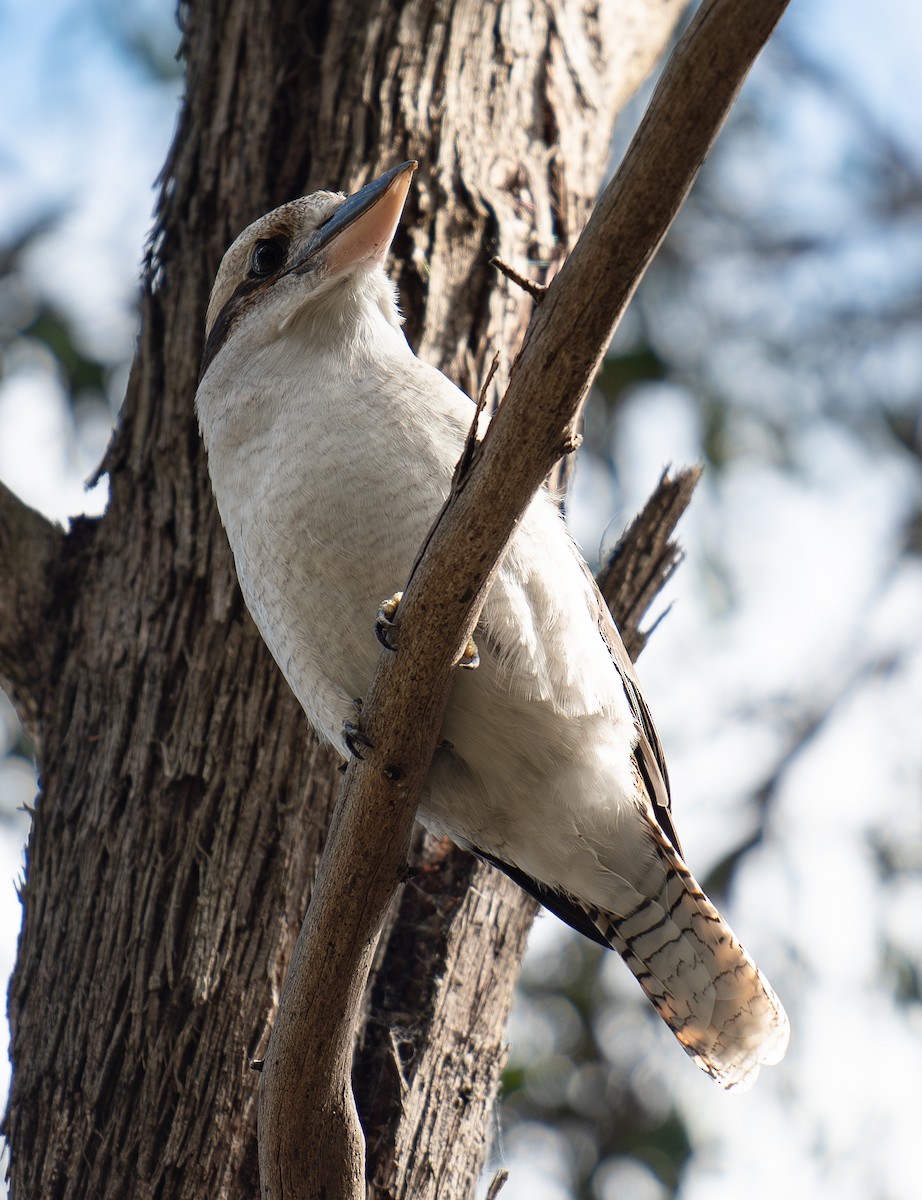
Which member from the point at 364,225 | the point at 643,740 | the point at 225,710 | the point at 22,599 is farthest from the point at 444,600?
the point at 22,599

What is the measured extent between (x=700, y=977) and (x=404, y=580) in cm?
108

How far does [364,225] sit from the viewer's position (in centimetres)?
260

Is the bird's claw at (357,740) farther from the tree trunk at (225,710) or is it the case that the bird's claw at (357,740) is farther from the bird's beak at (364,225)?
the bird's beak at (364,225)

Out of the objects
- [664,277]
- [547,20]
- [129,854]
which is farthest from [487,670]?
[664,277]

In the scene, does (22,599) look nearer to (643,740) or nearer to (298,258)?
(298,258)

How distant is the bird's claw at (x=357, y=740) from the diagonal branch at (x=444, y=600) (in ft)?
0.05

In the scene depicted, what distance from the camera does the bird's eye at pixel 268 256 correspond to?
9.23ft

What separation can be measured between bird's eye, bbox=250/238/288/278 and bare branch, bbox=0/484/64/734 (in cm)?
79

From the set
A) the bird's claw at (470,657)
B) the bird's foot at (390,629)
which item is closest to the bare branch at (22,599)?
→ the bird's foot at (390,629)

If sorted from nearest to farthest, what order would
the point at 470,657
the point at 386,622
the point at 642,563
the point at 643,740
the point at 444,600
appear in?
the point at 444,600 < the point at 386,622 < the point at 470,657 < the point at 643,740 < the point at 642,563

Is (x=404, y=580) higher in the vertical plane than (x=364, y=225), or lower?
lower

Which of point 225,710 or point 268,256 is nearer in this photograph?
point 225,710

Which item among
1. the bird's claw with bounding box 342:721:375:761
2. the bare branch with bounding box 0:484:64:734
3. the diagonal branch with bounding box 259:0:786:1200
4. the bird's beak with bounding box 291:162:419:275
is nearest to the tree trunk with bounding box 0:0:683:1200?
the bare branch with bounding box 0:484:64:734

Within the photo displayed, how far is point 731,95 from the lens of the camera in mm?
1438
